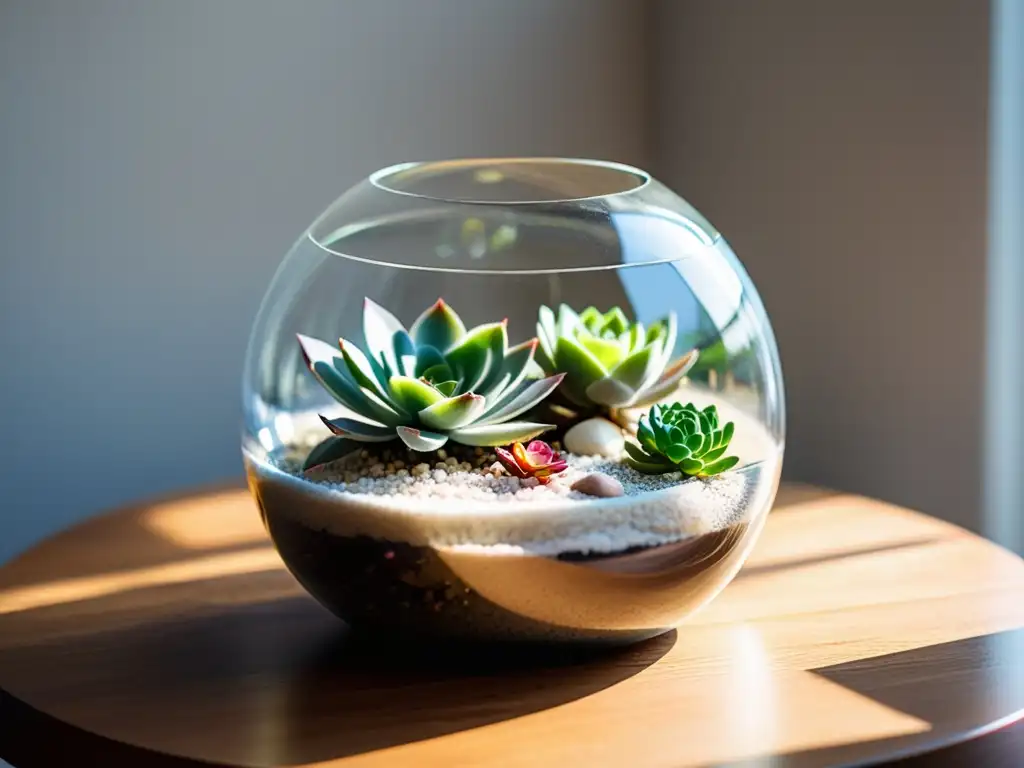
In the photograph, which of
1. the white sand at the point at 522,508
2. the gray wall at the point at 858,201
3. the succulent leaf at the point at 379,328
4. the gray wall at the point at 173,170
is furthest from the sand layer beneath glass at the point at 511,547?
the gray wall at the point at 173,170

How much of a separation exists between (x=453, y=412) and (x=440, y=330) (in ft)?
0.39

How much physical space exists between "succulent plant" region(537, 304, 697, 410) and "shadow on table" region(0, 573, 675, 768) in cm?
16

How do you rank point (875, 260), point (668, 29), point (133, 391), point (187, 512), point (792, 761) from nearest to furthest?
point (792, 761) < point (187, 512) < point (875, 260) < point (133, 391) < point (668, 29)

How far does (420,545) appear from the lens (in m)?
0.79

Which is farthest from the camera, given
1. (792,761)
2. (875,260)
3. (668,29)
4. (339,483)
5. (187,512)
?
(668,29)

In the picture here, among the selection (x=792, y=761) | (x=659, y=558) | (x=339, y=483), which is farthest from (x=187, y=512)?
(x=792, y=761)

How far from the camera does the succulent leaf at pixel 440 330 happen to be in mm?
925

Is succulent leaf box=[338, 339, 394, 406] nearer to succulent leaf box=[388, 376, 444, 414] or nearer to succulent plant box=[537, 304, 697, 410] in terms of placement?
succulent leaf box=[388, 376, 444, 414]

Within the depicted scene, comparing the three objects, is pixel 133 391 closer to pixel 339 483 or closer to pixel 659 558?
pixel 339 483

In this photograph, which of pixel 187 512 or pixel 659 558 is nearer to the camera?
pixel 659 558

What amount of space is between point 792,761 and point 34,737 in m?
0.43

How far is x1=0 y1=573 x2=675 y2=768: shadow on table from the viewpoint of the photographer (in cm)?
76

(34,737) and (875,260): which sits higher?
(875,260)

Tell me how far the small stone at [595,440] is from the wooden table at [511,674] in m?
0.13
